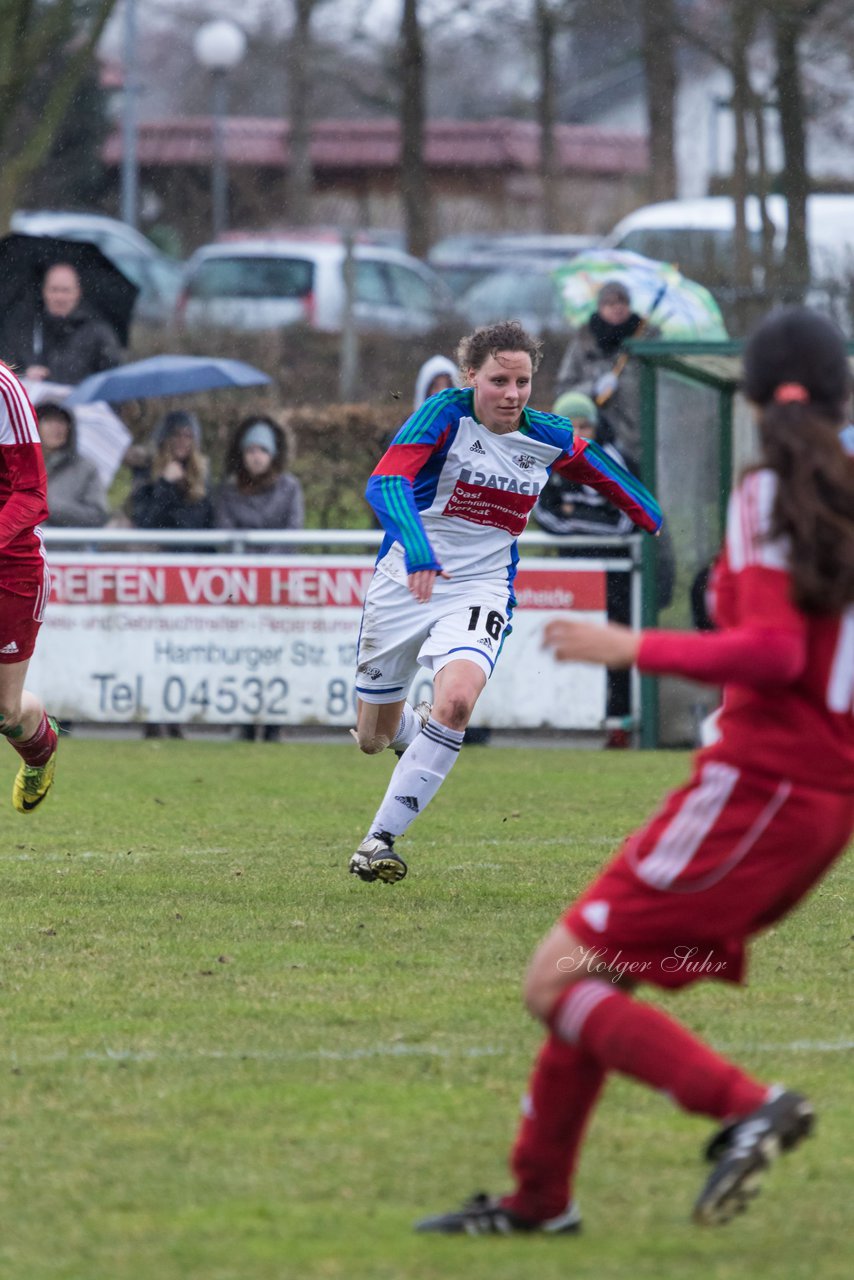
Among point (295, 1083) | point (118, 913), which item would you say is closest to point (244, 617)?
point (118, 913)

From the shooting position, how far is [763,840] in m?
3.93

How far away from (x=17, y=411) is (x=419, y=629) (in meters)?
1.67

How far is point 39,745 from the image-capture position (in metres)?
8.88

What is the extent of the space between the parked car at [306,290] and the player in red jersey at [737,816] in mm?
18846

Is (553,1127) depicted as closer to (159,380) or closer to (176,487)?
(176,487)

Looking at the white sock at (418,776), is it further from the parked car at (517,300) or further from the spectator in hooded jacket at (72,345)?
the parked car at (517,300)

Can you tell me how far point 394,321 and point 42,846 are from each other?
14863 mm

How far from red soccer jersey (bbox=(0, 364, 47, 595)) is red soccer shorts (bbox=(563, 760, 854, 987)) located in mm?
4412

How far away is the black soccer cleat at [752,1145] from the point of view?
12.2ft

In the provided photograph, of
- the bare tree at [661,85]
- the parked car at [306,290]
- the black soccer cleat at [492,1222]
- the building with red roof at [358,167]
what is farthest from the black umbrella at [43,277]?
the building with red roof at [358,167]

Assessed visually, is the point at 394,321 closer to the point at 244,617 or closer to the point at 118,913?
the point at 244,617

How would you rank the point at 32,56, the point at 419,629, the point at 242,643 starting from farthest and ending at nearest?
the point at 32,56
the point at 242,643
the point at 419,629

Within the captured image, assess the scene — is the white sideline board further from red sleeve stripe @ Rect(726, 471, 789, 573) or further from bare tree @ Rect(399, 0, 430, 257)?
bare tree @ Rect(399, 0, 430, 257)

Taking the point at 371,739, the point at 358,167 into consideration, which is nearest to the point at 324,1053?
the point at 371,739
